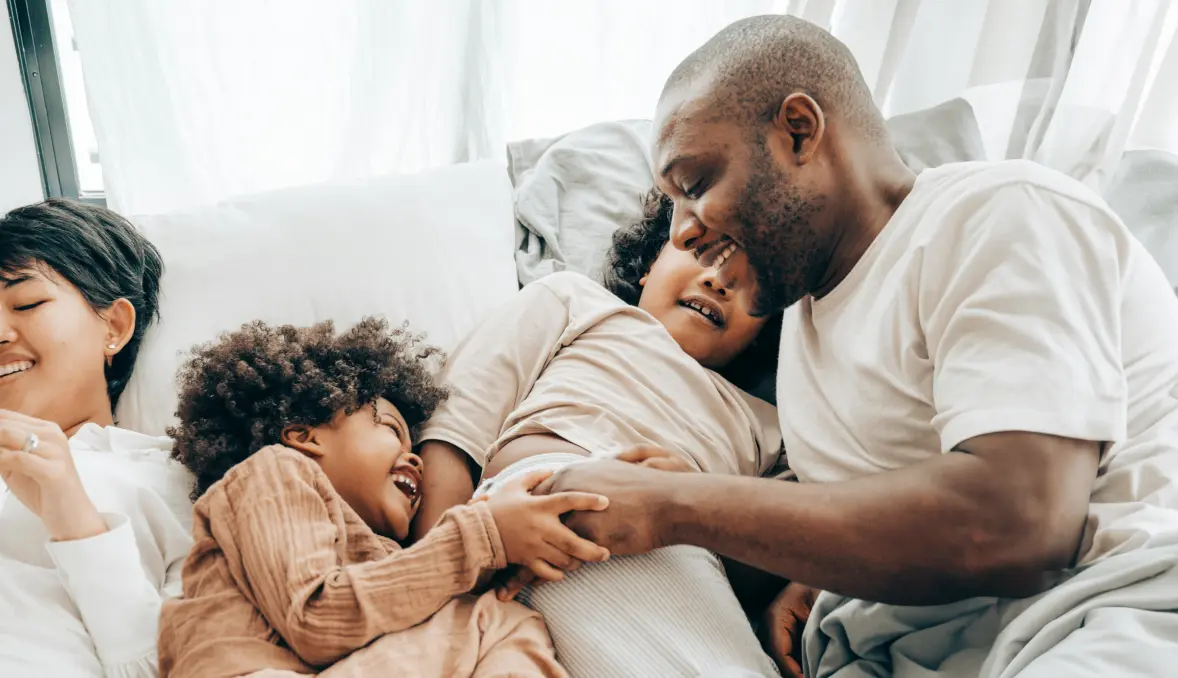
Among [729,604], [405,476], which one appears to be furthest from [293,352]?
[729,604]

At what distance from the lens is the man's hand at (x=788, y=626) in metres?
1.18

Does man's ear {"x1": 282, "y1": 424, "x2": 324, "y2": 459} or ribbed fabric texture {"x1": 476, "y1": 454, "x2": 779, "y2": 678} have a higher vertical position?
man's ear {"x1": 282, "y1": 424, "x2": 324, "y2": 459}

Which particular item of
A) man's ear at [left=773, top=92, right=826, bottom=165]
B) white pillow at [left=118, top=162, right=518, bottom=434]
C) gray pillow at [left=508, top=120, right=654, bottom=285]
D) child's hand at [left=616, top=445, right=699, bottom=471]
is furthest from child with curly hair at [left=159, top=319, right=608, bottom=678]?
gray pillow at [left=508, top=120, right=654, bottom=285]

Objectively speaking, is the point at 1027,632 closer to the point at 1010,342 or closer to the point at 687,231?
the point at 1010,342

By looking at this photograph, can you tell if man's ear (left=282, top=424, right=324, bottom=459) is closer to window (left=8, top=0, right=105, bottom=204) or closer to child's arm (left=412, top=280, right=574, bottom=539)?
child's arm (left=412, top=280, right=574, bottom=539)

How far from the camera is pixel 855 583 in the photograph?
93 centimetres

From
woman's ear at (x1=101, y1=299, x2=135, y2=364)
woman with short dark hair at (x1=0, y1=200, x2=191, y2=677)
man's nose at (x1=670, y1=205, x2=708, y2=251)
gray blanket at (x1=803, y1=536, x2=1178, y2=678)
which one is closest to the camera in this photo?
gray blanket at (x1=803, y1=536, x2=1178, y2=678)

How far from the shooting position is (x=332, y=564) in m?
1.03

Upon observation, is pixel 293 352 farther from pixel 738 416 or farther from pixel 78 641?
pixel 738 416

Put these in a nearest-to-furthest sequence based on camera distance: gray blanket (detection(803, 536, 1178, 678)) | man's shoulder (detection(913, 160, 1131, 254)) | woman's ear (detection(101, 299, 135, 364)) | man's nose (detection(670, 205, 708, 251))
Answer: gray blanket (detection(803, 536, 1178, 678))
man's shoulder (detection(913, 160, 1131, 254))
man's nose (detection(670, 205, 708, 251))
woman's ear (detection(101, 299, 135, 364))

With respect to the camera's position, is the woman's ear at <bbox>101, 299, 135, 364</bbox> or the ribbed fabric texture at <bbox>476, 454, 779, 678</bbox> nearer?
the ribbed fabric texture at <bbox>476, 454, 779, 678</bbox>

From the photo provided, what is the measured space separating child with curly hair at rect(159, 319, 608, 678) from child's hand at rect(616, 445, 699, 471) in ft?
0.38

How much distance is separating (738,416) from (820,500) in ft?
1.50

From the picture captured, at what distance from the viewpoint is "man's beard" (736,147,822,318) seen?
1118 mm
